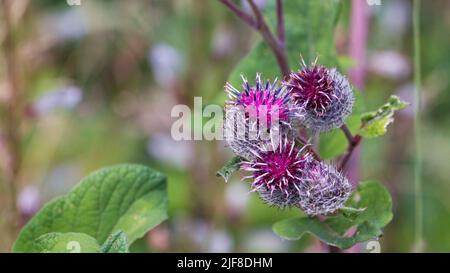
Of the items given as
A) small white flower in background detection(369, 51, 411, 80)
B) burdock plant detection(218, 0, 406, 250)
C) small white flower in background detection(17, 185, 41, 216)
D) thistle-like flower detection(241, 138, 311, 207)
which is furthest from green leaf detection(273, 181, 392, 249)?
small white flower in background detection(369, 51, 411, 80)

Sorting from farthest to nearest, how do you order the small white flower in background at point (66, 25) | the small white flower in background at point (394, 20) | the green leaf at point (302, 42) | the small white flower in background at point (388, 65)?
the small white flower in background at point (66, 25), the small white flower in background at point (394, 20), the small white flower in background at point (388, 65), the green leaf at point (302, 42)

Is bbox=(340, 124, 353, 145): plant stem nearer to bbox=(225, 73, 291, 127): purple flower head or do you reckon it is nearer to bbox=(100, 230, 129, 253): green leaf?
bbox=(225, 73, 291, 127): purple flower head

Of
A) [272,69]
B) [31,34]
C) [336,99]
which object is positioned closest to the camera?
[336,99]

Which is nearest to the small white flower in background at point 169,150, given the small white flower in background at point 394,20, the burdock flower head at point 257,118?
the small white flower in background at point 394,20

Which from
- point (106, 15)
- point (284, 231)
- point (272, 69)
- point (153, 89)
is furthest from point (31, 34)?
point (284, 231)

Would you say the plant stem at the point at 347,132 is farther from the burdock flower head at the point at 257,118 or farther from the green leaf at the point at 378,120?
the burdock flower head at the point at 257,118
